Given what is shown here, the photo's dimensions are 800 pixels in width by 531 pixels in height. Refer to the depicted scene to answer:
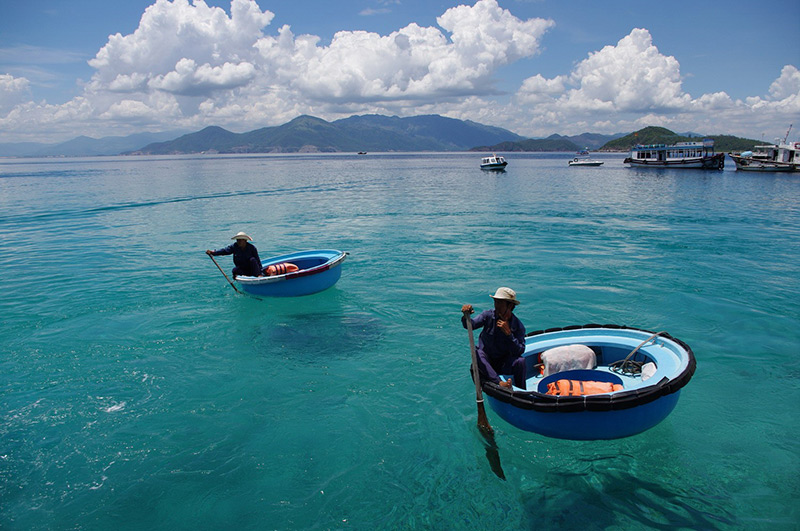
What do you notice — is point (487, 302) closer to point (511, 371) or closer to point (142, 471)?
point (511, 371)

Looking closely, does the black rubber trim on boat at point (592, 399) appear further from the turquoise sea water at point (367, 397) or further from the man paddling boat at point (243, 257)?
the man paddling boat at point (243, 257)

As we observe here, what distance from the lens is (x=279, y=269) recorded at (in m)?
15.5

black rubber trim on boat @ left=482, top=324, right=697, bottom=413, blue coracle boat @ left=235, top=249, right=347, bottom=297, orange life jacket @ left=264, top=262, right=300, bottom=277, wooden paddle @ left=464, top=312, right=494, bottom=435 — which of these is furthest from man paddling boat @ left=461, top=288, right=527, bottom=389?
orange life jacket @ left=264, top=262, right=300, bottom=277

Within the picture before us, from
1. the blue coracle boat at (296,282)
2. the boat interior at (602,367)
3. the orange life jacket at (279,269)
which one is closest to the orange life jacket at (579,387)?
the boat interior at (602,367)

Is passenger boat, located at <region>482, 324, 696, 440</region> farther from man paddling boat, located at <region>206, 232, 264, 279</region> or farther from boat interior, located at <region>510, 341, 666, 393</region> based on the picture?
man paddling boat, located at <region>206, 232, 264, 279</region>

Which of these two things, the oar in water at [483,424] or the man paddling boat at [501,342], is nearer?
the oar in water at [483,424]

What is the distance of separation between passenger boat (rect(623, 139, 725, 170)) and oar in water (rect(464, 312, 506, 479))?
3690 inches

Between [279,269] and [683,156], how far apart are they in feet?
311

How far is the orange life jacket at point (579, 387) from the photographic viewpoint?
7.59m

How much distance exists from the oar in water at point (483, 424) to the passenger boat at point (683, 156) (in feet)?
307

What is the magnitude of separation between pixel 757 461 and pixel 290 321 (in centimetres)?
1127

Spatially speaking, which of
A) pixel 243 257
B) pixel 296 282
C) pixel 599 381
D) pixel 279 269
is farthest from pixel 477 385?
pixel 243 257

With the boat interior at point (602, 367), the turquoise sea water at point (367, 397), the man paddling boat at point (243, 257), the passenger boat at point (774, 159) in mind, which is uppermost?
the passenger boat at point (774, 159)

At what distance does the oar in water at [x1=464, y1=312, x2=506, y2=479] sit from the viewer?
24.6ft
